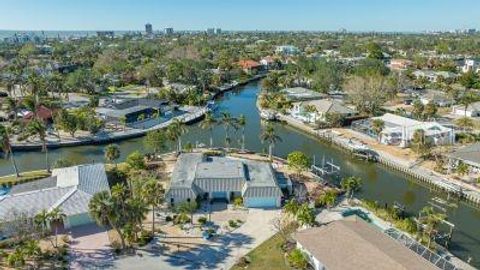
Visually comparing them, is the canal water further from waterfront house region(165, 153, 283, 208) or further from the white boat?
waterfront house region(165, 153, 283, 208)

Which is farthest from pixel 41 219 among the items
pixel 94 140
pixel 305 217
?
pixel 94 140

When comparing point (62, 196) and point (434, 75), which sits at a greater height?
point (434, 75)

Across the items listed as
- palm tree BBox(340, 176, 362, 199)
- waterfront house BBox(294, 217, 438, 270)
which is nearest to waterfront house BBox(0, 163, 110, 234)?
waterfront house BBox(294, 217, 438, 270)

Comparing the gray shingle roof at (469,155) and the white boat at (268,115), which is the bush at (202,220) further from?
the white boat at (268,115)

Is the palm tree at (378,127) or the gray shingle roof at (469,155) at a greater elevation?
the palm tree at (378,127)

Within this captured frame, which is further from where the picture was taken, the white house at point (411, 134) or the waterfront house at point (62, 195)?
the white house at point (411, 134)

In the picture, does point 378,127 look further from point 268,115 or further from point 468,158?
point 268,115

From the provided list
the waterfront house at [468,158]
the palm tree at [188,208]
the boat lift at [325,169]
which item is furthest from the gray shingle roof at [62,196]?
the waterfront house at [468,158]
